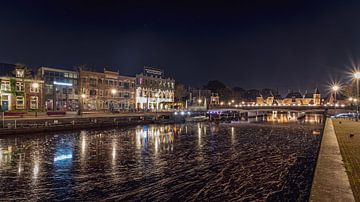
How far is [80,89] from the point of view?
7944 centimetres

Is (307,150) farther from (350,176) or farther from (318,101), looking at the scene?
(318,101)

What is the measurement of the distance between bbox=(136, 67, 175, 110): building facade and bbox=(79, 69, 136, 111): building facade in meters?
3.40

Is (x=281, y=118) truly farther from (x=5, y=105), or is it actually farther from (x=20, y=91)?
(x=5, y=105)

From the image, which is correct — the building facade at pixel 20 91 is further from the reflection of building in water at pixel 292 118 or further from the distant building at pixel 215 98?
the distant building at pixel 215 98

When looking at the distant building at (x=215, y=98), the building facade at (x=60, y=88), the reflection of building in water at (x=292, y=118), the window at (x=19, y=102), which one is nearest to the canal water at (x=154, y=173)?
the window at (x=19, y=102)

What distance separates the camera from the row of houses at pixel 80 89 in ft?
209

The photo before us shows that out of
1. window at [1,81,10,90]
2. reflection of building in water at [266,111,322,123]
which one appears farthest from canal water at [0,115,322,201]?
reflection of building in water at [266,111,322,123]

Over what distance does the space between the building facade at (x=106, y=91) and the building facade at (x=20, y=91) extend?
11.5 metres

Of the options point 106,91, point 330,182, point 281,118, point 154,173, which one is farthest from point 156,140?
point 281,118

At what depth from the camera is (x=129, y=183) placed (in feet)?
53.1

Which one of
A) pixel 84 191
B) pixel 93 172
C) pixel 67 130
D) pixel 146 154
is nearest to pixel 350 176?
pixel 84 191

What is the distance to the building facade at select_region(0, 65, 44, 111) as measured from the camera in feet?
201

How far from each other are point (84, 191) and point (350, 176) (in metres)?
12.2

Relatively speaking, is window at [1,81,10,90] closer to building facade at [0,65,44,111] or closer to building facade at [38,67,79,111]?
building facade at [0,65,44,111]
